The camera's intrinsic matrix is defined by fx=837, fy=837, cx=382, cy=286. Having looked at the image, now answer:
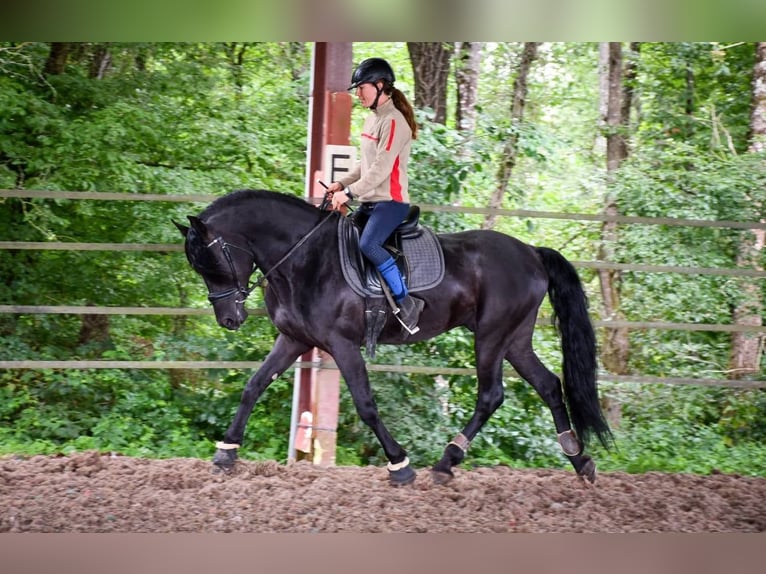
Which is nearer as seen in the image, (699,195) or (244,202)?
(244,202)

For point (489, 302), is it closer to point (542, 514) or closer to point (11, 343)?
point (542, 514)

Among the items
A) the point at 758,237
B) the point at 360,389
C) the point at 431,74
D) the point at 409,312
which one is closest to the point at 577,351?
the point at 409,312

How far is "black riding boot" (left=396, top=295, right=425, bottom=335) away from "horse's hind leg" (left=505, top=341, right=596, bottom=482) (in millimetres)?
683

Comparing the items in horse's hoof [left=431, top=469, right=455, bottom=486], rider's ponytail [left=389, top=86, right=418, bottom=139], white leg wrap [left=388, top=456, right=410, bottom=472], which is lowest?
horse's hoof [left=431, top=469, right=455, bottom=486]

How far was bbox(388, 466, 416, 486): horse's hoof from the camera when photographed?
470cm

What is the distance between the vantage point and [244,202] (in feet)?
15.0

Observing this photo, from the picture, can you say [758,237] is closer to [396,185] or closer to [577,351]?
[577,351]

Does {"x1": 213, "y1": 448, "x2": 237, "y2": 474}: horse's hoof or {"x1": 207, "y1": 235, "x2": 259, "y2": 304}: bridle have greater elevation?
{"x1": 207, "y1": 235, "x2": 259, "y2": 304}: bridle

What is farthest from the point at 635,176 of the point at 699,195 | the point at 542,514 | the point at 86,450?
the point at 86,450

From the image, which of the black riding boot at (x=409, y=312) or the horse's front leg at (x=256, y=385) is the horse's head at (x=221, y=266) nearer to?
the horse's front leg at (x=256, y=385)

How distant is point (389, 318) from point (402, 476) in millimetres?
894

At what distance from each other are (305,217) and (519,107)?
4.25 meters

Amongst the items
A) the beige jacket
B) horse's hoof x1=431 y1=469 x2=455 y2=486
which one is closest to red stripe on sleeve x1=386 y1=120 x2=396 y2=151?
the beige jacket

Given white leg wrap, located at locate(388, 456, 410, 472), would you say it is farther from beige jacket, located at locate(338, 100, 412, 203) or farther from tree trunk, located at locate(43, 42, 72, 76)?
tree trunk, located at locate(43, 42, 72, 76)
